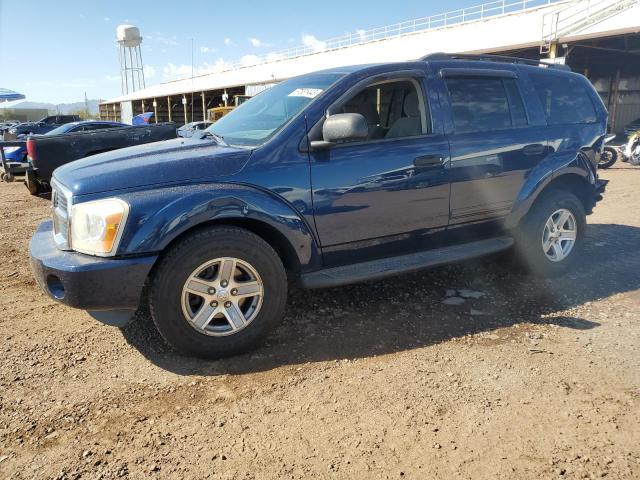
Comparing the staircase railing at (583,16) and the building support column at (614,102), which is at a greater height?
the staircase railing at (583,16)

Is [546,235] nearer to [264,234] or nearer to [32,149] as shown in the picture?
[264,234]

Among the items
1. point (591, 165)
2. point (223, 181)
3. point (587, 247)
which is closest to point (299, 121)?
point (223, 181)

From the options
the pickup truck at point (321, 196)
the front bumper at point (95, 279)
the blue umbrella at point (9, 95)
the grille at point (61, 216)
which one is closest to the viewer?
the front bumper at point (95, 279)

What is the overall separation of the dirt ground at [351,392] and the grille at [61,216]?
2.50ft

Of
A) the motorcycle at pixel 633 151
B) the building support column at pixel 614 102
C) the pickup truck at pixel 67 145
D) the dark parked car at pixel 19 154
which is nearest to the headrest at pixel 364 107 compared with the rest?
the pickup truck at pixel 67 145

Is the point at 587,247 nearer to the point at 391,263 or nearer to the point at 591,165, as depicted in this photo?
the point at 591,165

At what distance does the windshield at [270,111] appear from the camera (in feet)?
11.4

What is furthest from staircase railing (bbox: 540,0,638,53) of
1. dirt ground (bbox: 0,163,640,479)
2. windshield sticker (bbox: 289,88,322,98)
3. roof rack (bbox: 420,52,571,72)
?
dirt ground (bbox: 0,163,640,479)

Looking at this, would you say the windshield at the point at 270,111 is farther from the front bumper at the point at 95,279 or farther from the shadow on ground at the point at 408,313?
the shadow on ground at the point at 408,313

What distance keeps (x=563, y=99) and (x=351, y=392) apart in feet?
11.6

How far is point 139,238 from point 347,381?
1.47 m

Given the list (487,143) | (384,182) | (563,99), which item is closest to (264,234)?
(384,182)

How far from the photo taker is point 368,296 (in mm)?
4148

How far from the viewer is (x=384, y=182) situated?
3502 mm
